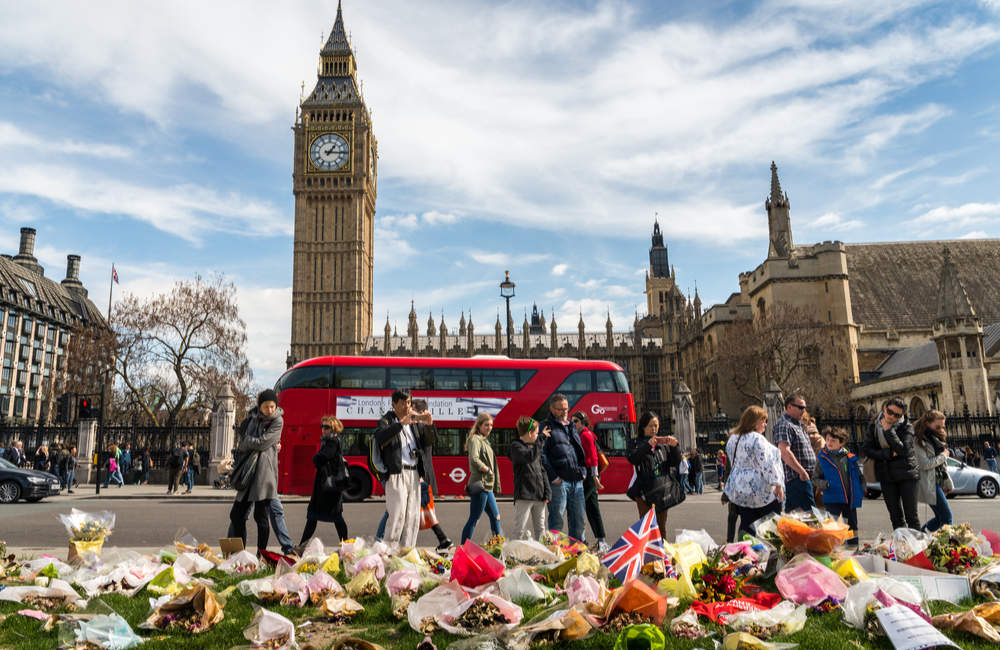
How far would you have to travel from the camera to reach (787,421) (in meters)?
7.28

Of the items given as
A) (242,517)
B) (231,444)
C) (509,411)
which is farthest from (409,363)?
(242,517)

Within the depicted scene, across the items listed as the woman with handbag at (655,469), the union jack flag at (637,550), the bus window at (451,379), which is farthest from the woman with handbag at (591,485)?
the bus window at (451,379)

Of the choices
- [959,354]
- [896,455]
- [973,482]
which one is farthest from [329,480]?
[959,354]

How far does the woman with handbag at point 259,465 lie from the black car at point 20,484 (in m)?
12.9

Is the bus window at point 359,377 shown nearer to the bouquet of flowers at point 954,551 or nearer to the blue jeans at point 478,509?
the blue jeans at point 478,509

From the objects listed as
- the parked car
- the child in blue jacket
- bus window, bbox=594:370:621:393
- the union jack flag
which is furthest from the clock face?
the union jack flag

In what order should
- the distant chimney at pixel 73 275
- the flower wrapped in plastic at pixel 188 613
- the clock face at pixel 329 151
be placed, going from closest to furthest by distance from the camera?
the flower wrapped in plastic at pixel 188 613 → the clock face at pixel 329 151 → the distant chimney at pixel 73 275

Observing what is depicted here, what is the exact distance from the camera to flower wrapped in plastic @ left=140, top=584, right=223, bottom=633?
4.19 meters

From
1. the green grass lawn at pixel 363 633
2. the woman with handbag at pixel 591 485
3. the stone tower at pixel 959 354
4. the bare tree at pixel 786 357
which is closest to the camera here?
the green grass lawn at pixel 363 633

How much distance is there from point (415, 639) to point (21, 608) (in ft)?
10.2

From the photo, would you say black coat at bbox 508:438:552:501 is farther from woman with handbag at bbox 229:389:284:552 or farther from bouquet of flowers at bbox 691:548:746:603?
woman with handbag at bbox 229:389:284:552

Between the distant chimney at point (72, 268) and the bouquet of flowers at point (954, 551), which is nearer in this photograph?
the bouquet of flowers at point (954, 551)

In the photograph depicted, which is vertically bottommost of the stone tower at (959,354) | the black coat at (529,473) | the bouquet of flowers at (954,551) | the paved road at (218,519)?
the paved road at (218,519)

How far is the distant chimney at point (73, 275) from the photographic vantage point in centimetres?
9068
